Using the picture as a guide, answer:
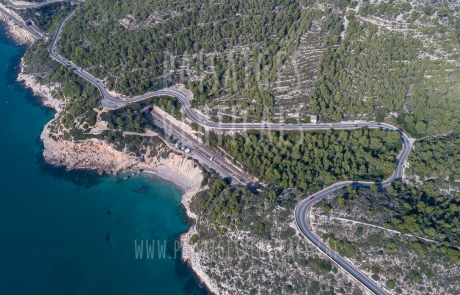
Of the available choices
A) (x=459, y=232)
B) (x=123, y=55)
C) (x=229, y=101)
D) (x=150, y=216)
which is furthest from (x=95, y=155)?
→ (x=459, y=232)

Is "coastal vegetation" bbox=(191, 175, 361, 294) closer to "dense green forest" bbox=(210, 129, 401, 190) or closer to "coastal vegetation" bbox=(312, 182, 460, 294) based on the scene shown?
"dense green forest" bbox=(210, 129, 401, 190)

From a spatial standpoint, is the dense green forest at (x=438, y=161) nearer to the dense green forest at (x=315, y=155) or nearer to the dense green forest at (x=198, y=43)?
the dense green forest at (x=315, y=155)

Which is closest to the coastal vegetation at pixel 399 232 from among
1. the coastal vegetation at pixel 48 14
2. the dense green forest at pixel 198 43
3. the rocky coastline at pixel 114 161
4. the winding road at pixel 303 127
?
the winding road at pixel 303 127

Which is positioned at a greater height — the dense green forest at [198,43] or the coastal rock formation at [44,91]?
the dense green forest at [198,43]

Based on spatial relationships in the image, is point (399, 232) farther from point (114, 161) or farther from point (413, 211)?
point (114, 161)

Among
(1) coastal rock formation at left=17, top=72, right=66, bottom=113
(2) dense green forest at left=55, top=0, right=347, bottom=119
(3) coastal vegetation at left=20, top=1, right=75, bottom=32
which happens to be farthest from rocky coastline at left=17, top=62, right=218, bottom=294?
(3) coastal vegetation at left=20, top=1, right=75, bottom=32

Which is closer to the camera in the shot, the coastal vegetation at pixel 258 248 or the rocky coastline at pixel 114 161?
the coastal vegetation at pixel 258 248

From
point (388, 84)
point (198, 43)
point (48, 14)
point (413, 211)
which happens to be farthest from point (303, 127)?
point (48, 14)
